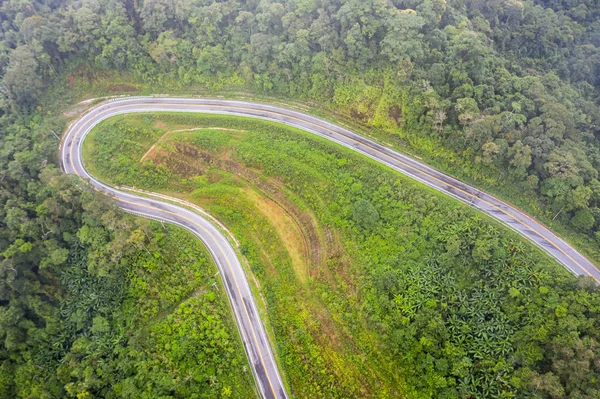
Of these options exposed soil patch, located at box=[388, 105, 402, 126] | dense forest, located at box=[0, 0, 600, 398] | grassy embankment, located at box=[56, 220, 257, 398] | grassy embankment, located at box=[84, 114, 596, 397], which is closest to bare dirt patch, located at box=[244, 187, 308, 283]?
grassy embankment, located at box=[84, 114, 596, 397]

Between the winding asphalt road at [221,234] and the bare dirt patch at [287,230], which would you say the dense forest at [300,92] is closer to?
the winding asphalt road at [221,234]

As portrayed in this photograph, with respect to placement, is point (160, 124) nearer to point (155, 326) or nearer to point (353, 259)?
point (155, 326)

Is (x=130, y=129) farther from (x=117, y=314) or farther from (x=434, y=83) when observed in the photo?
Answer: (x=434, y=83)

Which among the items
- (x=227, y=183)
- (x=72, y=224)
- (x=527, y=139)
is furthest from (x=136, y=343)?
(x=527, y=139)

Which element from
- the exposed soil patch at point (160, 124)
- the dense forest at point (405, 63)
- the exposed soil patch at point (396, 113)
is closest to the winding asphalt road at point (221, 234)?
the dense forest at point (405, 63)

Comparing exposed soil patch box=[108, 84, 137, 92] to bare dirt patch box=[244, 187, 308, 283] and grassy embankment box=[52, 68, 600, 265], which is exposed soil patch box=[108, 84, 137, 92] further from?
bare dirt patch box=[244, 187, 308, 283]

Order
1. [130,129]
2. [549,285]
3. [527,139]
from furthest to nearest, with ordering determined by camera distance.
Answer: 1. [130,129]
2. [527,139]
3. [549,285]
